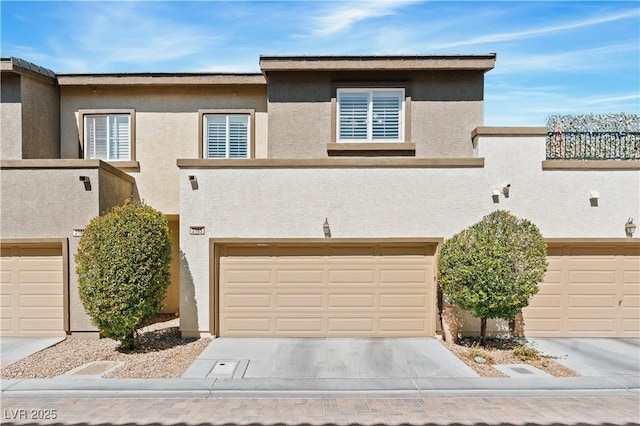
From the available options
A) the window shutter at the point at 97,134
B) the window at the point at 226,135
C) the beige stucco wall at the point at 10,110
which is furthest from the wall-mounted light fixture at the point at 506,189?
the beige stucco wall at the point at 10,110

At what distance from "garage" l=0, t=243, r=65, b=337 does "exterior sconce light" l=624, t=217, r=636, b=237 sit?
13693mm

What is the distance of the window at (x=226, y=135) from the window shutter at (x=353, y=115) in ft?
9.71

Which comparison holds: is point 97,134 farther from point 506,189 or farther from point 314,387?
point 506,189

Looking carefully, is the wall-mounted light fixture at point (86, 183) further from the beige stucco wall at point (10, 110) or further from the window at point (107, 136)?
the beige stucco wall at point (10, 110)

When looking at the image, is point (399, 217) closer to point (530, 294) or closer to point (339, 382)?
point (530, 294)

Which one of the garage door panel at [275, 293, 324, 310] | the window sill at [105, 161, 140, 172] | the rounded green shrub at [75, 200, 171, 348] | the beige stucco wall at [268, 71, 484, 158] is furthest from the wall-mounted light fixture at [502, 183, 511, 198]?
the window sill at [105, 161, 140, 172]

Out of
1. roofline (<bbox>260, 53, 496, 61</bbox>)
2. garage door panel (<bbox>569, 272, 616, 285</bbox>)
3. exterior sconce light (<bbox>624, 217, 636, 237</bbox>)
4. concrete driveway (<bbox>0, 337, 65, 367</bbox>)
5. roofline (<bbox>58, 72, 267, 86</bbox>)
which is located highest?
roofline (<bbox>260, 53, 496, 61</bbox>)

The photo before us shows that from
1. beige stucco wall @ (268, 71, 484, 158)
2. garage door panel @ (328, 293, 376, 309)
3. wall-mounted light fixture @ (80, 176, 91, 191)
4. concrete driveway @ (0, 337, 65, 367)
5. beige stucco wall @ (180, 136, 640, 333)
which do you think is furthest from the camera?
beige stucco wall @ (268, 71, 484, 158)

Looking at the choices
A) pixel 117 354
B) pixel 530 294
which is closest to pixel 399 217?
pixel 530 294

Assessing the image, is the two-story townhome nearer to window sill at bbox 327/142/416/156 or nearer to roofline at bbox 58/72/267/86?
window sill at bbox 327/142/416/156

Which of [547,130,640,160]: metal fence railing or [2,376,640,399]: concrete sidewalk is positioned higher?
[547,130,640,160]: metal fence railing

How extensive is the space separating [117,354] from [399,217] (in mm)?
6892

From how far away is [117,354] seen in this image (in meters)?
8.12

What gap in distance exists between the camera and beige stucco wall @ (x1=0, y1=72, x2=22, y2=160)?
10.8m
